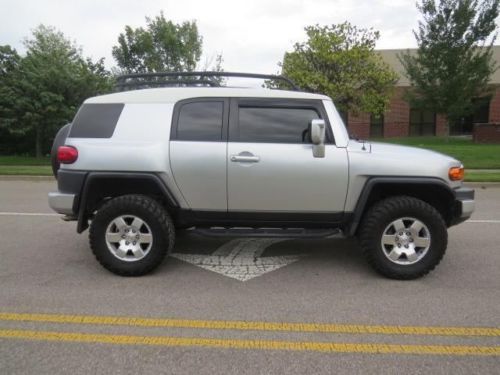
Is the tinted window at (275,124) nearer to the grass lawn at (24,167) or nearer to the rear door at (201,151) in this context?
the rear door at (201,151)

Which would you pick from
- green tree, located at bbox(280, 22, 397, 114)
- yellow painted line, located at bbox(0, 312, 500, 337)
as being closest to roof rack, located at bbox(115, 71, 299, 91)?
yellow painted line, located at bbox(0, 312, 500, 337)

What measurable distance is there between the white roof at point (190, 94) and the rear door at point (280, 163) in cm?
7

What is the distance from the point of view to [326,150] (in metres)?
4.24

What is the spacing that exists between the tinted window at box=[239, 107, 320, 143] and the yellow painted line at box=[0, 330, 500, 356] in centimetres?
203

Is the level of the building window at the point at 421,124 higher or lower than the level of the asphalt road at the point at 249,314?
higher

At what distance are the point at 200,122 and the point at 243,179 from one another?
74 cm

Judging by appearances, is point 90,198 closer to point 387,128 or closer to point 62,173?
point 62,173

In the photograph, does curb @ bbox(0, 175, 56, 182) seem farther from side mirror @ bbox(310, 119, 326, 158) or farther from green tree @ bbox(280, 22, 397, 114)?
green tree @ bbox(280, 22, 397, 114)

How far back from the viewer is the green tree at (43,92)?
1633 centimetres

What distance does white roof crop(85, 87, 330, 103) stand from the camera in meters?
4.41

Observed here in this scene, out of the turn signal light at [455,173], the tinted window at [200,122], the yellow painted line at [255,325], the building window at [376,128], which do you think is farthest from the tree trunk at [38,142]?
the building window at [376,128]

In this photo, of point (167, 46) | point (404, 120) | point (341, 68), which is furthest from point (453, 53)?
point (167, 46)

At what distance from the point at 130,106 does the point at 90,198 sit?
3.38 ft

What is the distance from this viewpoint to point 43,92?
16156 millimetres
